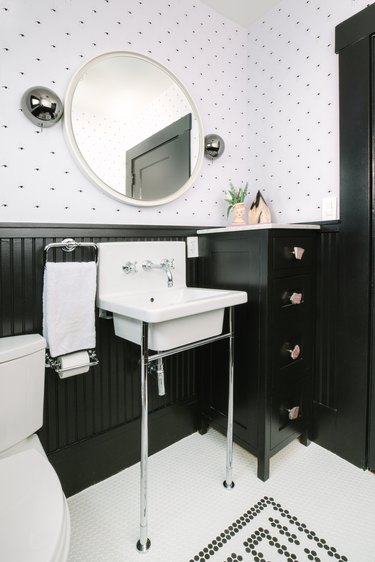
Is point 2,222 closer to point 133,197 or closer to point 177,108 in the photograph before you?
point 133,197

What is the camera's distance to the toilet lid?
622 millimetres

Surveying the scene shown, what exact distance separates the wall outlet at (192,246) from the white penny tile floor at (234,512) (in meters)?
1.03

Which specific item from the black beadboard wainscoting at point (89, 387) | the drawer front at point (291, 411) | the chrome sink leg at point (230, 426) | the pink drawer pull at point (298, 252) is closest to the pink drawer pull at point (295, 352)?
the drawer front at point (291, 411)

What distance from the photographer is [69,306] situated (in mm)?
1209

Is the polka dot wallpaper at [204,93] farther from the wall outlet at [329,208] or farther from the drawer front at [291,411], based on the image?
the drawer front at [291,411]

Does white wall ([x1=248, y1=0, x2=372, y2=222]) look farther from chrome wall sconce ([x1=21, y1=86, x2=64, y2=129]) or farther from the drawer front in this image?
chrome wall sconce ([x1=21, y1=86, x2=64, y2=129])

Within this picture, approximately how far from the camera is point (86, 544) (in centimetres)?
112

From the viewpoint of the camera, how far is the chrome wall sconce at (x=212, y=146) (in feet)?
5.74

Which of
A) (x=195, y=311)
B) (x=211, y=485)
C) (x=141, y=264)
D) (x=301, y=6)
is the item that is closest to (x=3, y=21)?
(x=141, y=264)

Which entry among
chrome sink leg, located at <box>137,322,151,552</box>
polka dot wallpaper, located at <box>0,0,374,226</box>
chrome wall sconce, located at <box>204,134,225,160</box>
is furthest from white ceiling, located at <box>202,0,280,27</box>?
chrome sink leg, located at <box>137,322,151,552</box>

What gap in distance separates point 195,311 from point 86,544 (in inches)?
36.0

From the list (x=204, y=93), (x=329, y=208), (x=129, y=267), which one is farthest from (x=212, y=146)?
(x=129, y=267)

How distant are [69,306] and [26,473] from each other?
552 millimetres

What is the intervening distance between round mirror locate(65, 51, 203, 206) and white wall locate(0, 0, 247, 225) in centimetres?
5
